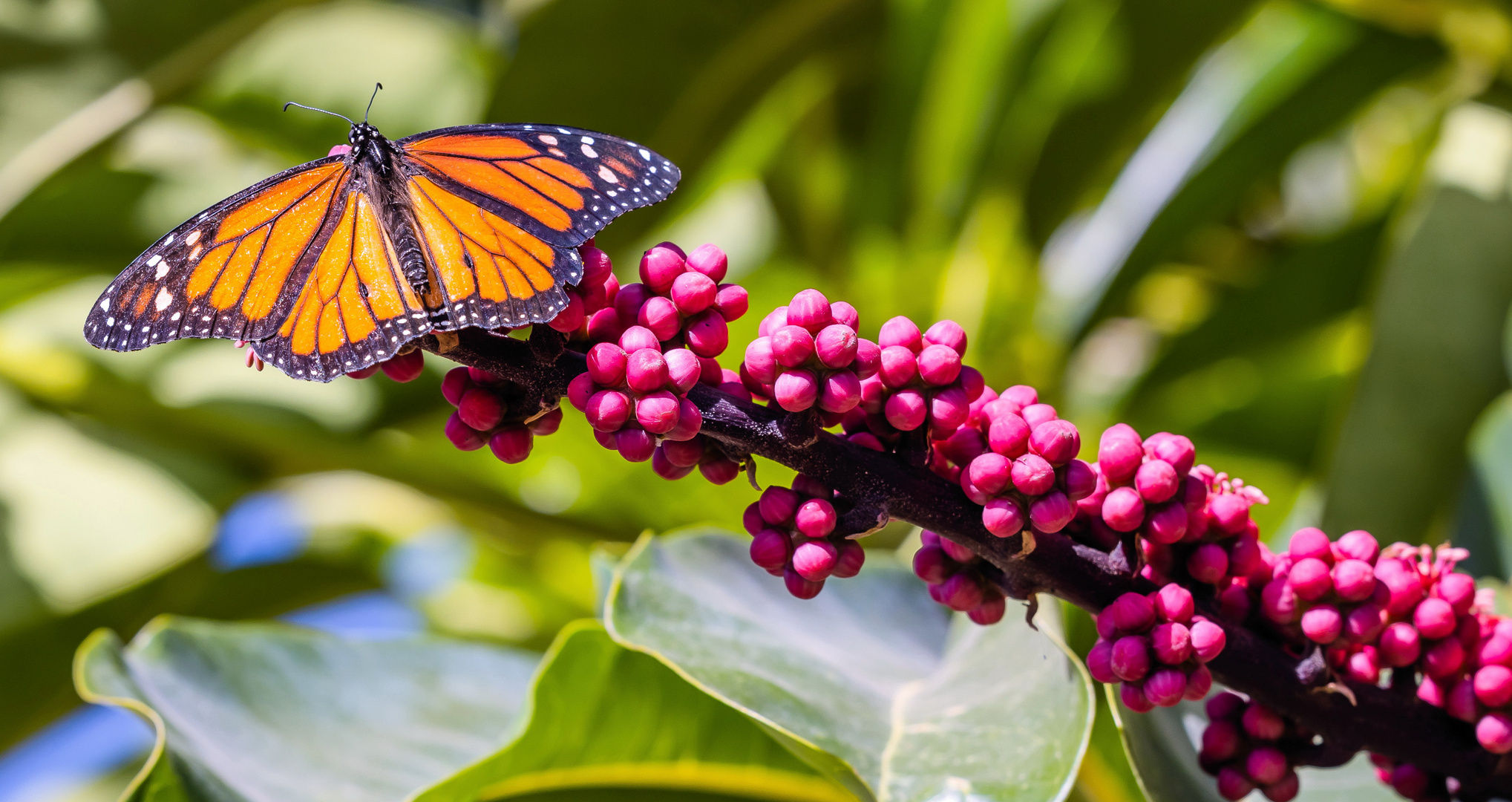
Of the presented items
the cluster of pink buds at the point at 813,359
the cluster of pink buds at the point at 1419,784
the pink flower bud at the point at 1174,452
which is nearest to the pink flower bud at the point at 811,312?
the cluster of pink buds at the point at 813,359

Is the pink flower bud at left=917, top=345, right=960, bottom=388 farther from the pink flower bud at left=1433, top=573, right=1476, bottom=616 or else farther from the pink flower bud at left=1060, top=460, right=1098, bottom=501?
the pink flower bud at left=1433, top=573, right=1476, bottom=616

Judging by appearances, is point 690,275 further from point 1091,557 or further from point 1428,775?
point 1428,775

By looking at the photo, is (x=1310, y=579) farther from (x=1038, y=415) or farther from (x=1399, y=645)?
(x=1038, y=415)

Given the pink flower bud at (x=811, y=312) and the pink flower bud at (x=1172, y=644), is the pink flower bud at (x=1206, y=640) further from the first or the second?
the pink flower bud at (x=811, y=312)

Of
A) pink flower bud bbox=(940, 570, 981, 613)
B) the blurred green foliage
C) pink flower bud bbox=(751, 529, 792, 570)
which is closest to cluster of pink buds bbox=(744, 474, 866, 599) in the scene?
pink flower bud bbox=(751, 529, 792, 570)

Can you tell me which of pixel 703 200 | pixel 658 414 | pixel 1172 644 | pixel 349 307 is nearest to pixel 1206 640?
pixel 1172 644

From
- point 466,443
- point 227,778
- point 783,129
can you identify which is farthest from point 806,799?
point 783,129
